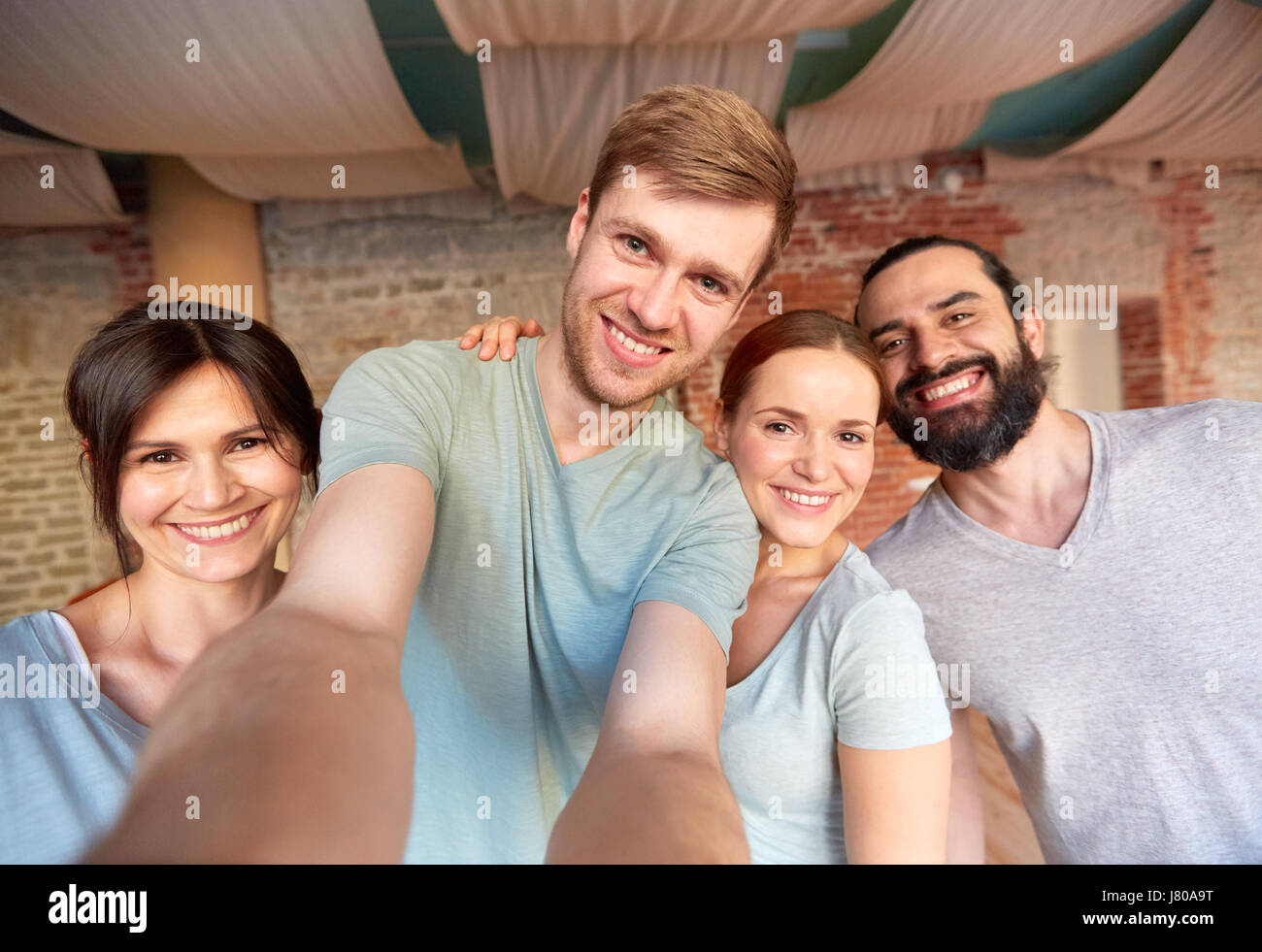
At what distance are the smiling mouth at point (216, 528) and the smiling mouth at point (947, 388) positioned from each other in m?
1.11

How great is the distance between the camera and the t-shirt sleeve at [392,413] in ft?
2.50

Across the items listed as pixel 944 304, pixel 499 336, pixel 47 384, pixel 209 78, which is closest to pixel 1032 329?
pixel 944 304

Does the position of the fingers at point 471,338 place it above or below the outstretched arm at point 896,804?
above

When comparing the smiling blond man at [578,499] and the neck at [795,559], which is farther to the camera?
the neck at [795,559]

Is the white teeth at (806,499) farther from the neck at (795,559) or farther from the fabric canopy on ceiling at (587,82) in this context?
the fabric canopy on ceiling at (587,82)

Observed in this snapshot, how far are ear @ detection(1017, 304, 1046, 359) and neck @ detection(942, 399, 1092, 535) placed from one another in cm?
13

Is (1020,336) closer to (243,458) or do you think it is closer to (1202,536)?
(1202,536)

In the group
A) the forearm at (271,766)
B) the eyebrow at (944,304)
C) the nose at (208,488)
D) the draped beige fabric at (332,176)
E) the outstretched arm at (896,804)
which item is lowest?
the outstretched arm at (896,804)

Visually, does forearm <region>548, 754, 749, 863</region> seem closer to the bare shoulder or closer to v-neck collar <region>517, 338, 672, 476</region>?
v-neck collar <region>517, 338, 672, 476</region>

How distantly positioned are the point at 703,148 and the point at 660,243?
13 centimetres

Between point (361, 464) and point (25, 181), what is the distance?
127 inches

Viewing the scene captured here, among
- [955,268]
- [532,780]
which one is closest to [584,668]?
[532,780]

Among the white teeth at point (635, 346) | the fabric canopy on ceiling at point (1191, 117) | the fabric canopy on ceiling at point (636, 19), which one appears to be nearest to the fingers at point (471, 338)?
the white teeth at point (635, 346)

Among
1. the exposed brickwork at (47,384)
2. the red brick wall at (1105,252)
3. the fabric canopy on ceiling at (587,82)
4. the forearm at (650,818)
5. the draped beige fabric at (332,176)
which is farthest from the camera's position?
the red brick wall at (1105,252)
